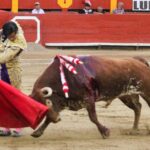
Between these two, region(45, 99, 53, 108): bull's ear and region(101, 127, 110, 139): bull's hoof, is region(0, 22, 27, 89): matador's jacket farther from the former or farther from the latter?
region(101, 127, 110, 139): bull's hoof

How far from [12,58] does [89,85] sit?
2.87 feet

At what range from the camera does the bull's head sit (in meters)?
7.28

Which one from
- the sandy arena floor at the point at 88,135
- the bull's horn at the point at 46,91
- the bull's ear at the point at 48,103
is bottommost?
the sandy arena floor at the point at 88,135

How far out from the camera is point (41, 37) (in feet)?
62.1

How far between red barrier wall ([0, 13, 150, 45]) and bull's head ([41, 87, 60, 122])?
11654 millimetres

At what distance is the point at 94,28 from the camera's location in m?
19.2

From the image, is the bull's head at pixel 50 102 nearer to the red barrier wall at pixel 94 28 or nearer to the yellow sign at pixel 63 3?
the red barrier wall at pixel 94 28

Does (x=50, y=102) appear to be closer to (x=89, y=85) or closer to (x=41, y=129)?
(x=41, y=129)

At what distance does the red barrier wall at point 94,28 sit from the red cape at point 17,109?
38.2 ft

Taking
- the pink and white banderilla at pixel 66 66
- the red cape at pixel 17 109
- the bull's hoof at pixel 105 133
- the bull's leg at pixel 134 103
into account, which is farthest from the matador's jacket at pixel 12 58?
the bull's leg at pixel 134 103

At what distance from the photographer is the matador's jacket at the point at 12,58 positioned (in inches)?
291

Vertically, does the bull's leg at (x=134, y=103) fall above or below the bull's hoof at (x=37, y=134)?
above

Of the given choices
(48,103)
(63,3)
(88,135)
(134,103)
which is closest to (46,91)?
(48,103)

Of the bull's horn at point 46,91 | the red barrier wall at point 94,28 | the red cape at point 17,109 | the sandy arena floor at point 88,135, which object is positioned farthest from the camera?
the red barrier wall at point 94,28
